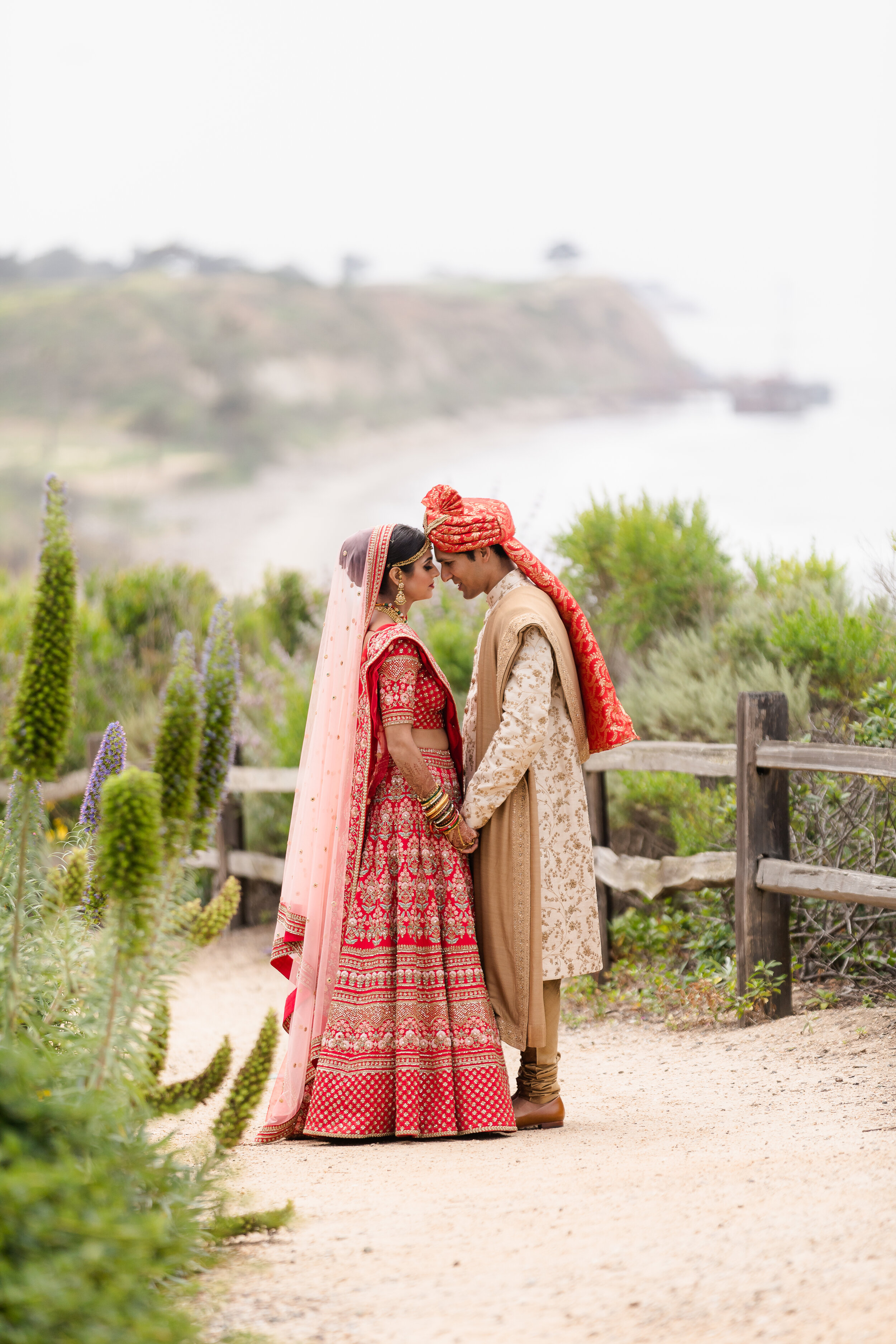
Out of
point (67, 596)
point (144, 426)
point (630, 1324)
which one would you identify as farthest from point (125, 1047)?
point (144, 426)

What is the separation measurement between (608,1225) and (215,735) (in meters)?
1.43

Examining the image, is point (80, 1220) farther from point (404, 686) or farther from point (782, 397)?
point (782, 397)

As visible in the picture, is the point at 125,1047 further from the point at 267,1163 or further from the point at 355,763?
the point at 355,763

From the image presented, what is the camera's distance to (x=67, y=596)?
6.66 feet

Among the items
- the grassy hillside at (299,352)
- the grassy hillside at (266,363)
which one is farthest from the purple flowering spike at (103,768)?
the grassy hillside at (299,352)

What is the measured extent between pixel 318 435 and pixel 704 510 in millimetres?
58634

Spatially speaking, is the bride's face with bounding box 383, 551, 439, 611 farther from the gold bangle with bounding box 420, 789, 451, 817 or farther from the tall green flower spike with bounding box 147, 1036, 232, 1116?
the tall green flower spike with bounding box 147, 1036, 232, 1116

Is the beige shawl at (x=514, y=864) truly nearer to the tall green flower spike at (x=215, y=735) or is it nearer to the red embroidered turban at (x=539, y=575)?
the red embroidered turban at (x=539, y=575)

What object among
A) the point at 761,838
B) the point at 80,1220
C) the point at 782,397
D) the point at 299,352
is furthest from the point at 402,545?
the point at 299,352

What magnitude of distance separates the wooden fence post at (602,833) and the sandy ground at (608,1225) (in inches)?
70.7

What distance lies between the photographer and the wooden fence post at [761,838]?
508 centimetres

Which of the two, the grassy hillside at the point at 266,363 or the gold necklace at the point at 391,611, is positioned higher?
the grassy hillside at the point at 266,363

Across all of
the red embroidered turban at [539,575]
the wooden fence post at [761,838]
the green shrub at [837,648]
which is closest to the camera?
the red embroidered turban at [539,575]

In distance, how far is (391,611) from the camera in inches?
155
